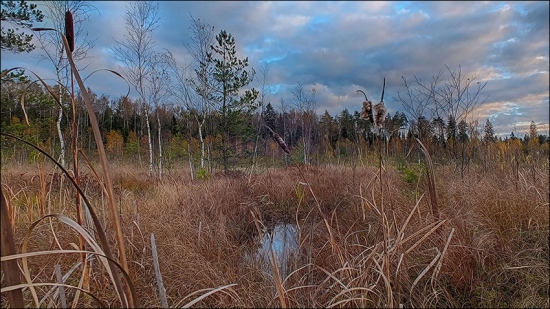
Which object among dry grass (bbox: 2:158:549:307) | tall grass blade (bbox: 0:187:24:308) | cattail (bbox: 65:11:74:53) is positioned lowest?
dry grass (bbox: 2:158:549:307)

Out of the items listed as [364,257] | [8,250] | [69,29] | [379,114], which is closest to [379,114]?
[379,114]

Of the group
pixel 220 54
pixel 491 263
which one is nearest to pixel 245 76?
pixel 220 54

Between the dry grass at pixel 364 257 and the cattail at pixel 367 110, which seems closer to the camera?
the cattail at pixel 367 110

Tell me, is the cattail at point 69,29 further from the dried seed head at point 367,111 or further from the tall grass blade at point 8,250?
the dried seed head at point 367,111

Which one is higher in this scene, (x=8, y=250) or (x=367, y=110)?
(x=367, y=110)

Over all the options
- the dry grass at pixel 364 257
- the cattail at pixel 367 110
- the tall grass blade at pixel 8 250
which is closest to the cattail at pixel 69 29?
the tall grass blade at pixel 8 250

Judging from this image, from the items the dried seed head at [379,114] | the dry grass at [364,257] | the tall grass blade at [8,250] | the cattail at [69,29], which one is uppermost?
the cattail at [69,29]

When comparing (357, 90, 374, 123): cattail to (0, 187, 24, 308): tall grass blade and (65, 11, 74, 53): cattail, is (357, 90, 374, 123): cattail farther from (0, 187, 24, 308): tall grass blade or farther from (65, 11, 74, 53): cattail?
(0, 187, 24, 308): tall grass blade

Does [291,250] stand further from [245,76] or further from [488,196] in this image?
[245,76]

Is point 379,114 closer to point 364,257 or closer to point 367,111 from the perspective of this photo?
point 367,111

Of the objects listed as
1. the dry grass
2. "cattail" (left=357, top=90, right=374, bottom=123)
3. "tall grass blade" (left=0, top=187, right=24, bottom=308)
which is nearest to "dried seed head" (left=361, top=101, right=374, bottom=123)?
"cattail" (left=357, top=90, right=374, bottom=123)

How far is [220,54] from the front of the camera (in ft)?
38.4

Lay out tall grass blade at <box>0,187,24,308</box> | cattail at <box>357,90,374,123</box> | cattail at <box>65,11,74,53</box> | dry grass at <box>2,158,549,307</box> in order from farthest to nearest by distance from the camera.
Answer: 1. dry grass at <box>2,158,549,307</box>
2. cattail at <box>357,90,374,123</box>
3. cattail at <box>65,11,74,53</box>
4. tall grass blade at <box>0,187,24,308</box>

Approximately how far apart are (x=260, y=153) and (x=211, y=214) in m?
6.66
